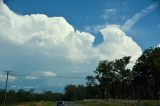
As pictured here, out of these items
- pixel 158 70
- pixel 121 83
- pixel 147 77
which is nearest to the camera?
pixel 158 70

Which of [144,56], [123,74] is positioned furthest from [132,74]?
[144,56]

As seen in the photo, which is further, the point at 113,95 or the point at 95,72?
the point at 113,95

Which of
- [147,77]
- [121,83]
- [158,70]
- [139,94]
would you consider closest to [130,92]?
[139,94]

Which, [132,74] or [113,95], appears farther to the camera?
[113,95]

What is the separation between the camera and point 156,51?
11450cm

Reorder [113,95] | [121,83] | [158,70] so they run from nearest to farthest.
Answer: [158,70] → [121,83] → [113,95]

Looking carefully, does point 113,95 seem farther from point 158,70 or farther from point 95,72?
point 158,70

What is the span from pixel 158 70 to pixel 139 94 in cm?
3888

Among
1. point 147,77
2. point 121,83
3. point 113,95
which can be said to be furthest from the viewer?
point 113,95

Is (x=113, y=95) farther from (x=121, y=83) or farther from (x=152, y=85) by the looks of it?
(x=152, y=85)

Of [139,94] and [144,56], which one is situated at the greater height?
[144,56]

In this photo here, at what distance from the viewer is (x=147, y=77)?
4761 inches

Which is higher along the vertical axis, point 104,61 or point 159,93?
point 104,61

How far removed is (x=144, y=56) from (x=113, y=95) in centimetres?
3166
